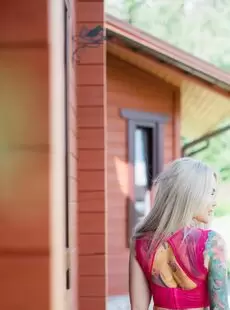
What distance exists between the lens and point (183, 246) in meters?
2.75

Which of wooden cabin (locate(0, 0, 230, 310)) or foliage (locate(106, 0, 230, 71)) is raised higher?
foliage (locate(106, 0, 230, 71))

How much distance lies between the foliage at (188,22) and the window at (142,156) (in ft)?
61.6

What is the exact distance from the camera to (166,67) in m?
8.66

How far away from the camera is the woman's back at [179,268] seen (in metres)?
2.73

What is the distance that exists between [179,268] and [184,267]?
2 cm

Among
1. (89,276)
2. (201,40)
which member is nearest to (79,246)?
(89,276)

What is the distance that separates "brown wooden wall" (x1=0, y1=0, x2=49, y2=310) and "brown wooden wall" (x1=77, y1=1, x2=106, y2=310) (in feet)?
9.93

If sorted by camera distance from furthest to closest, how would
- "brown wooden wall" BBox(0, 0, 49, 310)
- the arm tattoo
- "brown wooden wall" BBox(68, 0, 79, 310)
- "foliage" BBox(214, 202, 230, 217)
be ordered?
"foliage" BBox(214, 202, 230, 217), "brown wooden wall" BBox(68, 0, 79, 310), the arm tattoo, "brown wooden wall" BBox(0, 0, 49, 310)

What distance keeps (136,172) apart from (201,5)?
2223cm

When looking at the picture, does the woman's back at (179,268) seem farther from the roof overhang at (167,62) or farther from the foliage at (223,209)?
the foliage at (223,209)

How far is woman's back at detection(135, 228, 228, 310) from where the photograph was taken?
2732 mm

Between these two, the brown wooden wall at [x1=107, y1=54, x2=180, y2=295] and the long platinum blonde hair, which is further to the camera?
the brown wooden wall at [x1=107, y1=54, x2=180, y2=295]

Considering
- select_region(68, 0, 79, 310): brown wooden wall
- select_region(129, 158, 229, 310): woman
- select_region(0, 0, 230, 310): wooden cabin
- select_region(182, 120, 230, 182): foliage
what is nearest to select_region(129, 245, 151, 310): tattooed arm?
select_region(129, 158, 229, 310): woman

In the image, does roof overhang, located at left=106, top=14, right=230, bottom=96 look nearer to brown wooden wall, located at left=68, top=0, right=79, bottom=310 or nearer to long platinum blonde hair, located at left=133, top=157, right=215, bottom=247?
brown wooden wall, located at left=68, top=0, right=79, bottom=310
